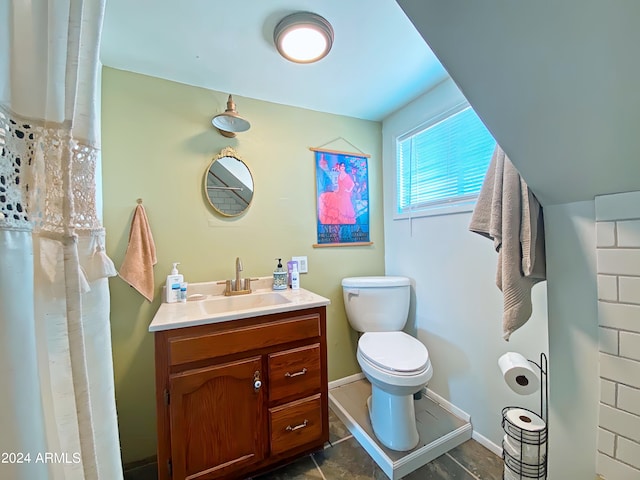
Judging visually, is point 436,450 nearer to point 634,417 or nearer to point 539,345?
point 539,345

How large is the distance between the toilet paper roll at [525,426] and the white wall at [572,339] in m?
0.25

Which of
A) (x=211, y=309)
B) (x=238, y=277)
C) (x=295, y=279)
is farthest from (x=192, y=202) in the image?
(x=295, y=279)

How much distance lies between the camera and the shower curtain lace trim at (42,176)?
30cm

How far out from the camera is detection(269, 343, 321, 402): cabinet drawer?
1214 mm

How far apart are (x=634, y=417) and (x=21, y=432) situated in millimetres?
1189

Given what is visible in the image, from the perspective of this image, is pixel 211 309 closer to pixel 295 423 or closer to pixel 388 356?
pixel 295 423

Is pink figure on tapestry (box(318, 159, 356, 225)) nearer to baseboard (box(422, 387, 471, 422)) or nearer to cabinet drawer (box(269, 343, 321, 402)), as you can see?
cabinet drawer (box(269, 343, 321, 402))

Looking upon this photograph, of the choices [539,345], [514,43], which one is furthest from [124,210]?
[539,345]

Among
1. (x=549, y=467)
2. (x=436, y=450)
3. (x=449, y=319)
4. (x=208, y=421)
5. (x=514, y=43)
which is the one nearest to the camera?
(x=514, y=43)

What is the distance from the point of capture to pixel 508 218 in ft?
2.66

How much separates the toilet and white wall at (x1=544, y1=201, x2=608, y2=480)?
1.83 feet

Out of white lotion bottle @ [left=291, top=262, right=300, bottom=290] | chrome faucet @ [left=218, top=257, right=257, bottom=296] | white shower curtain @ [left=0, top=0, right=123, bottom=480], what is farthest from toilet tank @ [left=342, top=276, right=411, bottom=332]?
white shower curtain @ [left=0, top=0, right=123, bottom=480]

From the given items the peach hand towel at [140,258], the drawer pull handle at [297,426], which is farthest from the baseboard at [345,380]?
the peach hand towel at [140,258]

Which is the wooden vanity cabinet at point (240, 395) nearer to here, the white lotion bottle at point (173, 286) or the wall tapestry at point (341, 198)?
the white lotion bottle at point (173, 286)
